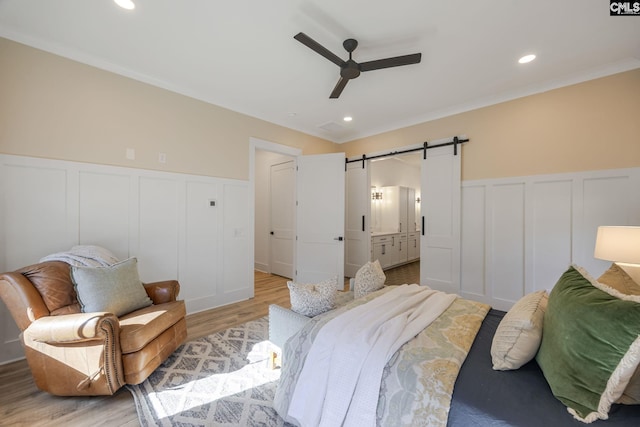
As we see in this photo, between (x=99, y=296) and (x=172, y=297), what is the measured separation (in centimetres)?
58

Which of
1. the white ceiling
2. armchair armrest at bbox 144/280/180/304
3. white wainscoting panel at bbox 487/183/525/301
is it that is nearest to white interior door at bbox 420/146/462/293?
white wainscoting panel at bbox 487/183/525/301

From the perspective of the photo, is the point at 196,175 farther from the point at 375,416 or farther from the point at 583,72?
the point at 583,72

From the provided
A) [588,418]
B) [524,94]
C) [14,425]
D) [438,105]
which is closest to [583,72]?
[524,94]

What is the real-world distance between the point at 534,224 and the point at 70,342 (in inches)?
180

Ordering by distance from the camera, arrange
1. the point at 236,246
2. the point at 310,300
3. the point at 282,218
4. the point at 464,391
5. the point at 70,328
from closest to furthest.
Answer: the point at 464,391
the point at 70,328
the point at 310,300
the point at 236,246
the point at 282,218

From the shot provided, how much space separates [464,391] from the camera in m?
1.08

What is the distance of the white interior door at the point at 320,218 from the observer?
4.20m

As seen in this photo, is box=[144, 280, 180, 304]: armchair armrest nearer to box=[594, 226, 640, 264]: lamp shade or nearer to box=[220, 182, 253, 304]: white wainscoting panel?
box=[220, 182, 253, 304]: white wainscoting panel

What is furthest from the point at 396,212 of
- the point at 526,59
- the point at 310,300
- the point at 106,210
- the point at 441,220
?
the point at 106,210

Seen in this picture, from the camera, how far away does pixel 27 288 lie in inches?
A: 68.6

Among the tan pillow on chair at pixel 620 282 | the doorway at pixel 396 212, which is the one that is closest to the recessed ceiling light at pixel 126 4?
the tan pillow on chair at pixel 620 282

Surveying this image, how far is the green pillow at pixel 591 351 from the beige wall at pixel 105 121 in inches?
142

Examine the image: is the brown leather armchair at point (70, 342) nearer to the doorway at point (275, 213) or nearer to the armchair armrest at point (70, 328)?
the armchair armrest at point (70, 328)

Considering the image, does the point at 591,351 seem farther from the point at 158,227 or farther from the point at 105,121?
the point at 105,121
